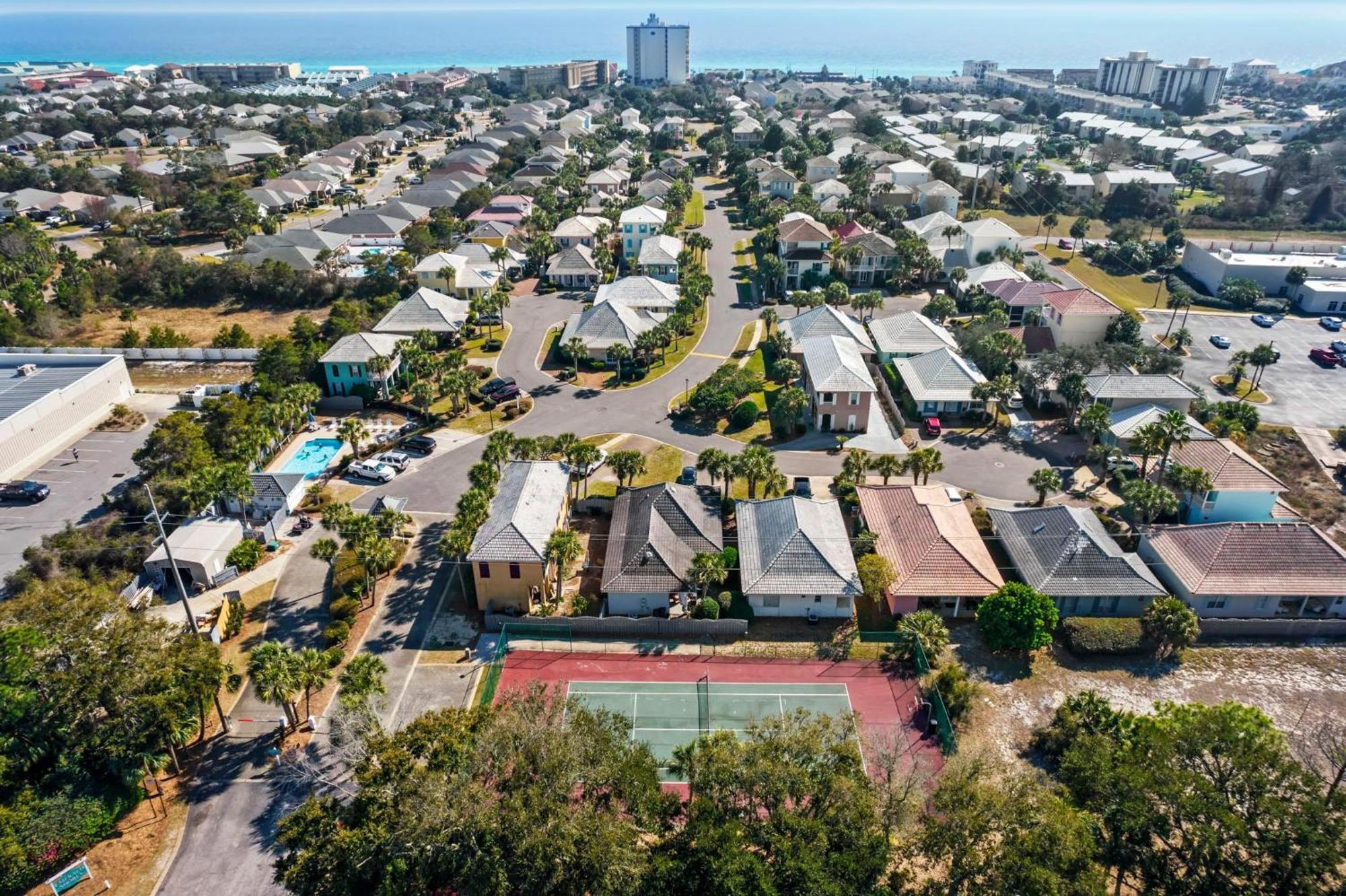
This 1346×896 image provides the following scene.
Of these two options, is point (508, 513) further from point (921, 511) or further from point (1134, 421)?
point (1134, 421)

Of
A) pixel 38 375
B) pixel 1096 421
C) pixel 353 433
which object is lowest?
pixel 353 433

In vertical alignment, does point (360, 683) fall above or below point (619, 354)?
below

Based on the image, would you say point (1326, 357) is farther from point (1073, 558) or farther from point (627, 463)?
point (627, 463)

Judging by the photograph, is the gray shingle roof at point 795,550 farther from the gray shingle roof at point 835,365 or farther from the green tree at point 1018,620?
the gray shingle roof at point 835,365

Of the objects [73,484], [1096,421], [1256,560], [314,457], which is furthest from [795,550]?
[73,484]

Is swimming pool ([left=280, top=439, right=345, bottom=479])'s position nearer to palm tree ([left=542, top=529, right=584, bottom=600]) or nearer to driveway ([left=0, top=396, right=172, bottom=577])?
driveway ([left=0, top=396, right=172, bottom=577])

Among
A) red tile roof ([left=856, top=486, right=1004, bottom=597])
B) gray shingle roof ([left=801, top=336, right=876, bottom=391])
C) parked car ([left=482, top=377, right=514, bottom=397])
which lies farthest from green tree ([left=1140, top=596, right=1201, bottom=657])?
parked car ([left=482, top=377, right=514, bottom=397])

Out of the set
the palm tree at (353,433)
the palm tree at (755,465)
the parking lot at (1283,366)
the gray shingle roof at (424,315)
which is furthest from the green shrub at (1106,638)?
the gray shingle roof at (424,315)
